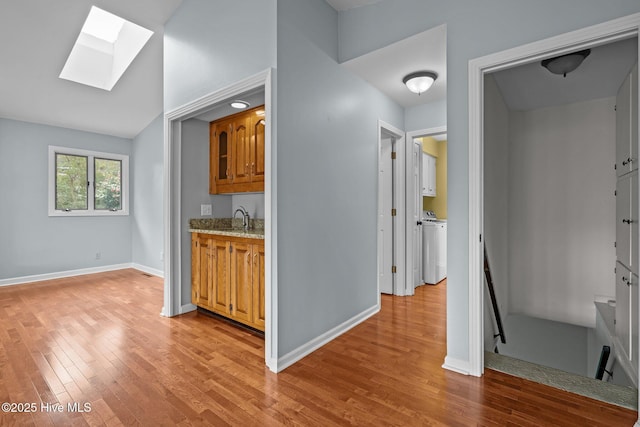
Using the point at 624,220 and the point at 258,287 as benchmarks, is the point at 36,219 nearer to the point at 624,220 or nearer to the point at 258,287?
the point at 258,287

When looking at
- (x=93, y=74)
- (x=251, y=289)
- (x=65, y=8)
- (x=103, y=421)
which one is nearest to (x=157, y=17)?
(x=65, y=8)

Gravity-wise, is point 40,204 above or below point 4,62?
below

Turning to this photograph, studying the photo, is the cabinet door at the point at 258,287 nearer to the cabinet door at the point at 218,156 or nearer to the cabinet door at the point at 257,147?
the cabinet door at the point at 257,147

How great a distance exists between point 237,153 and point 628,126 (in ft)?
10.9

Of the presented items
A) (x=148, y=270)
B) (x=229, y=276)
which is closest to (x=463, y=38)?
(x=229, y=276)

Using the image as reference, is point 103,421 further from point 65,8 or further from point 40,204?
point 40,204

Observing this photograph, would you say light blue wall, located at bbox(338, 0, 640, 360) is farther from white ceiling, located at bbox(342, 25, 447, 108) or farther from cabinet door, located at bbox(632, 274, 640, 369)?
cabinet door, located at bbox(632, 274, 640, 369)

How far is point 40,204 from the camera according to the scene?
16.5ft

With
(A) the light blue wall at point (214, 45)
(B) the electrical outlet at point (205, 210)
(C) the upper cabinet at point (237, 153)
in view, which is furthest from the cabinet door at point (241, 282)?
(A) the light blue wall at point (214, 45)

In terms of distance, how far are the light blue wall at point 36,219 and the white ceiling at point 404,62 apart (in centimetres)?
504

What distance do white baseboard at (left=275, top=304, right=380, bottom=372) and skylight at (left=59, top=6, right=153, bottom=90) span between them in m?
3.88

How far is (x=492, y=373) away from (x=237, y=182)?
2.82 meters

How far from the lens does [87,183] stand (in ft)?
18.2

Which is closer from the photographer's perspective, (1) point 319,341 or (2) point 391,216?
(1) point 319,341
